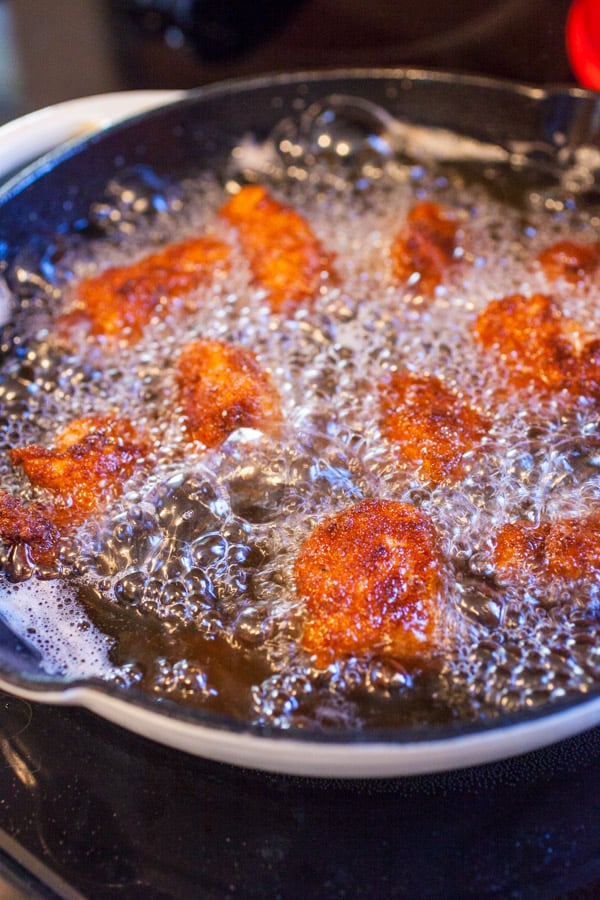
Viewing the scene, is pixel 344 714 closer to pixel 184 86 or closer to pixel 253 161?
pixel 253 161

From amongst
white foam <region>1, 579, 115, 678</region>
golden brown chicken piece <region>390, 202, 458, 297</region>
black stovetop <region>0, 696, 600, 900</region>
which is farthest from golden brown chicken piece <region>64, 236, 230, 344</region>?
black stovetop <region>0, 696, 600, 900</region>

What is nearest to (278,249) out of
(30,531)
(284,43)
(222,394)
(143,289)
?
(143,289)

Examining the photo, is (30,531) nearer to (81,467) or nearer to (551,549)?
(81,467)

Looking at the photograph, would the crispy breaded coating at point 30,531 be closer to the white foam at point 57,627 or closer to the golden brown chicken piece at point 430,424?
the white foam at point 57,627

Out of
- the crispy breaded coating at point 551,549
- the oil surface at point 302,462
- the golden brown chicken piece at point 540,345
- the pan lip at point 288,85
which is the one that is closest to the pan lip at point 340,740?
the oil surface at point 302,462

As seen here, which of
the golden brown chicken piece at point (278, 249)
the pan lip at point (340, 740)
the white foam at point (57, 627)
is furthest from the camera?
the golden brown chicken piece at point (278, 249)

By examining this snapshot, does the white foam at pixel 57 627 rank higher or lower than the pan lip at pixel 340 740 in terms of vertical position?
lower
